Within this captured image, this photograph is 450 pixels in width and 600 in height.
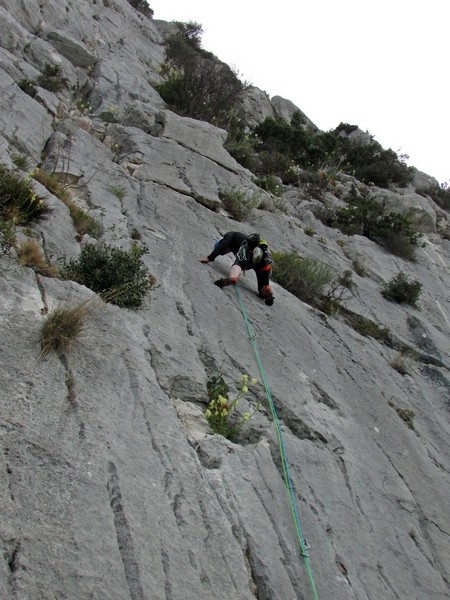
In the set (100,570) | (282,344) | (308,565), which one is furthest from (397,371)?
(100,570)

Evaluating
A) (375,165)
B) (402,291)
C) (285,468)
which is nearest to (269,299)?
(285,468)

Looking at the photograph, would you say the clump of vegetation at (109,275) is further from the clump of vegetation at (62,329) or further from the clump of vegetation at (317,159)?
the clump of vegetation at (317,159)

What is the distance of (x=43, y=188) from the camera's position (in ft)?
23.8

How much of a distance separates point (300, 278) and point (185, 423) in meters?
5.33

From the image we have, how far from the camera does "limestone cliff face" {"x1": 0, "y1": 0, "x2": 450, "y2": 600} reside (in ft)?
11.3

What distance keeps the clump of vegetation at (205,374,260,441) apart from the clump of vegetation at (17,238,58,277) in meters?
1.94

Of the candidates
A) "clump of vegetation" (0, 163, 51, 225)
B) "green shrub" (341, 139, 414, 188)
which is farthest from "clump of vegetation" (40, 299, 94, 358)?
"green shrub" (341, 139, 414, 188)

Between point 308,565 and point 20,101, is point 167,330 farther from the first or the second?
point 20,101

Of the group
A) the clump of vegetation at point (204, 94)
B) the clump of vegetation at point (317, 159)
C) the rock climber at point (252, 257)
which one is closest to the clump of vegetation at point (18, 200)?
the rock climber at point (252, 257)

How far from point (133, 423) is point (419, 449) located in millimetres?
4545

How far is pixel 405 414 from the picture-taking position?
25.7ft

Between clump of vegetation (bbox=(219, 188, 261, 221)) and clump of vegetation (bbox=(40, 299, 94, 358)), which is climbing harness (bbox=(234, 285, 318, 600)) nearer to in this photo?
clump of vegetation (bbox=(40, 299, 94, 358))

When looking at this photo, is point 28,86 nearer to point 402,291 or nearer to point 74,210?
point 74,210

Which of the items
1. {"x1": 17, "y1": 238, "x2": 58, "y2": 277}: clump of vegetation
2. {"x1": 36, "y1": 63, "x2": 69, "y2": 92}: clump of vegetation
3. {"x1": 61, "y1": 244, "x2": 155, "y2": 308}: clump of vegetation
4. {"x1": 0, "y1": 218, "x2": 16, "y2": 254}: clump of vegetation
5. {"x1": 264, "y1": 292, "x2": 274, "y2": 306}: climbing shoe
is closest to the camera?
{"x1": 0, "y1": 218, "x2": 16, "y2": 254}: clump of vegetation
